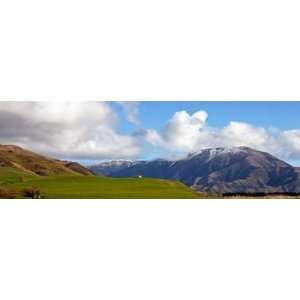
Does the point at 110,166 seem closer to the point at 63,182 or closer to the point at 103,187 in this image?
the point at 103,187

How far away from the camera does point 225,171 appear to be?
30.0 ft

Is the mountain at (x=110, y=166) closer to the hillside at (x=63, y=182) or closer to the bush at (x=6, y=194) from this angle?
the hillside at (x=63, y=182)

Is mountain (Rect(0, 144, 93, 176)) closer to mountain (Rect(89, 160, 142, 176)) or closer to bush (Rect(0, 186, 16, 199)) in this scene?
mountain (Rect(89, 160, 142, 176))

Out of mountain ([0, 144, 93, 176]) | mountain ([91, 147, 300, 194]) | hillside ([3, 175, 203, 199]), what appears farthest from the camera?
mountain ([0, 144, 93, 176])

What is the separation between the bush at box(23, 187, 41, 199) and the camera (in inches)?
360

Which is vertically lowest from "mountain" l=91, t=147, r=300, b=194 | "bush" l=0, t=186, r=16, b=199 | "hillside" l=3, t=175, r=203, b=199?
"bush" l=0, t=186, r=16, b=199

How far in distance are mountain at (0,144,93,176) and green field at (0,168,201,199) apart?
0.08 meters

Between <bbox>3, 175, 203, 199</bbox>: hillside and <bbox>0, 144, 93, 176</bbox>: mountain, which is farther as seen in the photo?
<bbox>0, 144, 93, 176</bbox>: mountain

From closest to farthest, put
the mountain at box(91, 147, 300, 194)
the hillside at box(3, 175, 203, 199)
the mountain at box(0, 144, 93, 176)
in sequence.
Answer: the mountain at box(91, 147, 300, 194)
the hillside at box(3, 175, 203, 199)
the mountain at box(0, 144, 93, 176)

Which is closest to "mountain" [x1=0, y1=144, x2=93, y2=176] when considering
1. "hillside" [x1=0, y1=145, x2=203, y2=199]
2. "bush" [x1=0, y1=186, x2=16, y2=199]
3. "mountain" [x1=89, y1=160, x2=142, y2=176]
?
"hillside" [x1=0, y1=145, x2=203, y2=199]

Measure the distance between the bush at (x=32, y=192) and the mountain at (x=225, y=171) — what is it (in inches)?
35.7

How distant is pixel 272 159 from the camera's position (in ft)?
29.2
